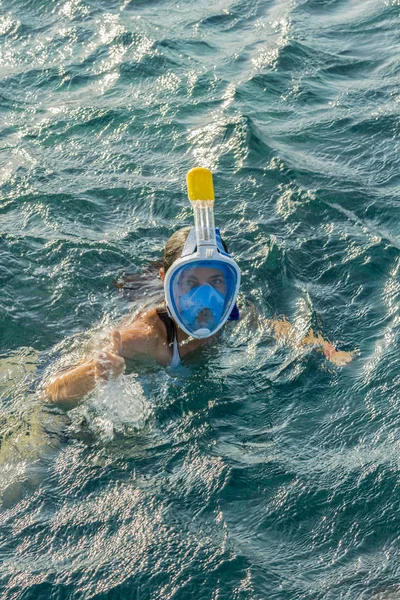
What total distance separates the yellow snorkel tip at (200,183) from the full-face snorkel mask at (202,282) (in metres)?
0.12

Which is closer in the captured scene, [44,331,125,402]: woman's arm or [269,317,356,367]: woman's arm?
[44,331,125,402]: woman's arm

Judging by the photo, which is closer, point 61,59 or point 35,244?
point 35,244

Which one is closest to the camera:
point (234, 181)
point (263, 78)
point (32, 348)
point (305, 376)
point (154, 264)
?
point (305, 376)

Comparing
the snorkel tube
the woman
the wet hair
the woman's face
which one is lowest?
the woman

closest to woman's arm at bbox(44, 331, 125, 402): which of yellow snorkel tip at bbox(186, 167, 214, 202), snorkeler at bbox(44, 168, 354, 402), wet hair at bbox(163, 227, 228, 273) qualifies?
snorkeler at bbox(44, 168, 354, 402)

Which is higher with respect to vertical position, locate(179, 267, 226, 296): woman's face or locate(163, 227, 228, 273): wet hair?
locate(179, 267, 226, 296): woman's face

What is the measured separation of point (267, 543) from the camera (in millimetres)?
4027

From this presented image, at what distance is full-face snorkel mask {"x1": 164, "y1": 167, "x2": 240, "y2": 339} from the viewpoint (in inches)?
186

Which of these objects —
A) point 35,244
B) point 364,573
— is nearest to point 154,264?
point 35,244

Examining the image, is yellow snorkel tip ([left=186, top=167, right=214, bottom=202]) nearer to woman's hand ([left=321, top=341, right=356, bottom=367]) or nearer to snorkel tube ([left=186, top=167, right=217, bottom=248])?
snorkel tube ([left=186, top=167, right=217, bottom=248])

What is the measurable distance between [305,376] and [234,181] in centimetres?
282

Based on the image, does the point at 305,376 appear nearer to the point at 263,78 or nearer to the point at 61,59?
the point at 263,78

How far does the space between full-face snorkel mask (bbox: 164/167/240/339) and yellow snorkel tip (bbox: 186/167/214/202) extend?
12 cm

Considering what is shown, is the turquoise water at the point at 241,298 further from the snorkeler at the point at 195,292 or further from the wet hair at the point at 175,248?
the wet hair at the point at 175,248
